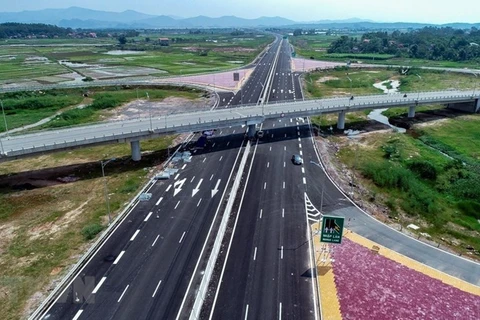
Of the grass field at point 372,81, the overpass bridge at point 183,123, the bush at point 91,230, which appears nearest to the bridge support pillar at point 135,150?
the overpass bridge at point 183,123

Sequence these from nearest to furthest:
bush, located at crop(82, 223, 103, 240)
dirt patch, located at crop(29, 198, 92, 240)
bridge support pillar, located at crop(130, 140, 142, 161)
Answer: bush, located at crop(82, 223, 103, 240)
dirt patch, located at crop(29, 198, 92, 240)
bridge support pillar, located at crop(130, 140, 142, 161)

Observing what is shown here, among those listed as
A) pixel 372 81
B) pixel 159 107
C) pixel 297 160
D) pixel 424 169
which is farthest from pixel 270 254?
pixel 372 81

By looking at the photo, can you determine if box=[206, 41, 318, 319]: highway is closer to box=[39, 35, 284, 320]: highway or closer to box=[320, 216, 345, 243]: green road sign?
box=[320, 216, 345, 243]: green road sign

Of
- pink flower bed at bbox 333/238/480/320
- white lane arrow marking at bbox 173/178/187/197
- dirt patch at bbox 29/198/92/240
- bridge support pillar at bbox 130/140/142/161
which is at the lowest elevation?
pink flower bed at bbox 333/238/480/320

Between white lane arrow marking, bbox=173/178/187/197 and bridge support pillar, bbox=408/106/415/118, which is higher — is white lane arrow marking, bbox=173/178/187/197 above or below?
below

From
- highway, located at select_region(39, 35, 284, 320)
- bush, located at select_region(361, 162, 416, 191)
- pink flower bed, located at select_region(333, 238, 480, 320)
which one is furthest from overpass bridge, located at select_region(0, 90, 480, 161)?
pink flower bed, located at select_region(333, 238, 480, 320)
